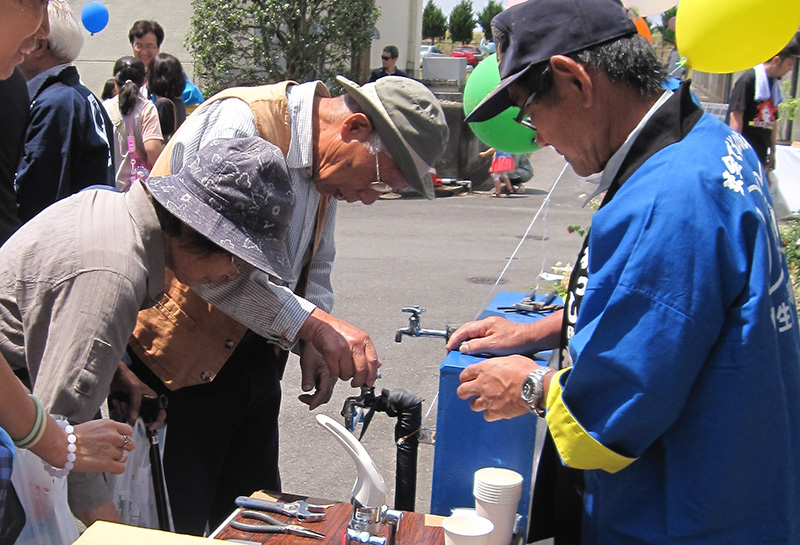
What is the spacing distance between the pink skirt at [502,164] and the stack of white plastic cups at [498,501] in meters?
9.96

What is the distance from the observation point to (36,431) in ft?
4.69

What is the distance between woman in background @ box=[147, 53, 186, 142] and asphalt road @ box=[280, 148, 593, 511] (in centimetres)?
175

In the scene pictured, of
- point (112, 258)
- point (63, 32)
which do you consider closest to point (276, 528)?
point (112, 258)

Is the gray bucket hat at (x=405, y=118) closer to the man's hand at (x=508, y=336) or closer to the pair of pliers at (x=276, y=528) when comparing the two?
the man's hand at (x=508, y=336)

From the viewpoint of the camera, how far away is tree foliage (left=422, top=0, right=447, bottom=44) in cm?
3838

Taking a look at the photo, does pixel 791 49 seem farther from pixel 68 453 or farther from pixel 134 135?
pixel 68 453

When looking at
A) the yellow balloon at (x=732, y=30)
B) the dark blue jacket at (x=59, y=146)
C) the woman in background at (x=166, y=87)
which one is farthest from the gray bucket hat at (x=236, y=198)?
the woman in background at (x=166, y=87)

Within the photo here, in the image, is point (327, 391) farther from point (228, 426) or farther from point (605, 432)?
point (605, 432)

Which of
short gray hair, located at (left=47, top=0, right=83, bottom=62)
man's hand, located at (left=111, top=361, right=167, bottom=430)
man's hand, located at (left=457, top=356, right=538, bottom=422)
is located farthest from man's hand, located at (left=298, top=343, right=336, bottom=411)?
short gray hair, located at (left=47, top=0, right=83, bottom=62)

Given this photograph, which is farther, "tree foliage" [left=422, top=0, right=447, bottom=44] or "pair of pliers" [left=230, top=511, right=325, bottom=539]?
"tree foliage" [left=422, top=0, right=447, bottom=44]

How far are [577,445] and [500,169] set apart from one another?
33.9 ft

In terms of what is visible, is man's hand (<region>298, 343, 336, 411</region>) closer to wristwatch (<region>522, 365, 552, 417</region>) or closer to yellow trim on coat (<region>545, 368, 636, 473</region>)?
wristwatch (<region>522, 365, 552, 417</region>)

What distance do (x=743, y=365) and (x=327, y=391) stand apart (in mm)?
1168

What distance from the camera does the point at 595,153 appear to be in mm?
1534
